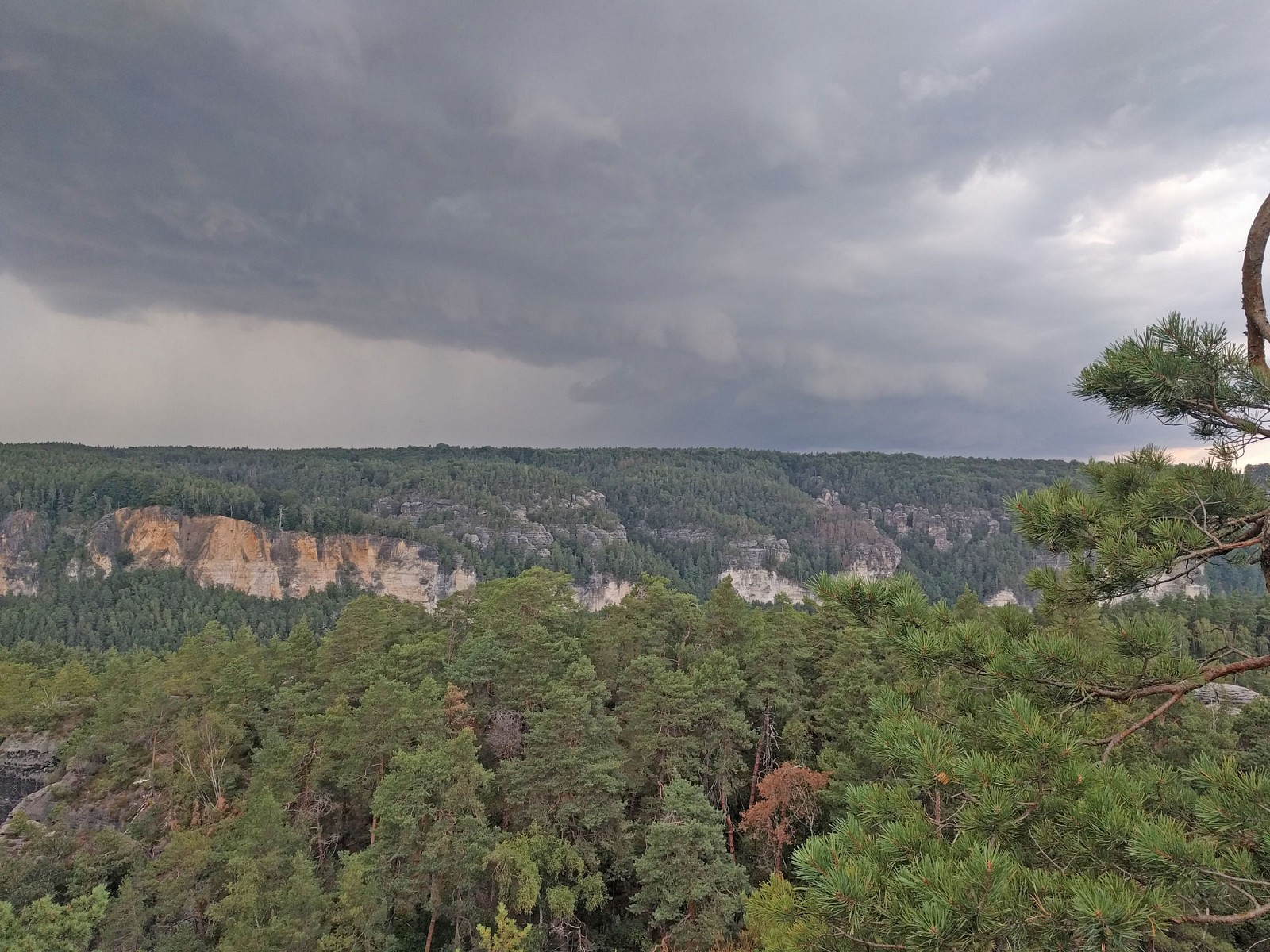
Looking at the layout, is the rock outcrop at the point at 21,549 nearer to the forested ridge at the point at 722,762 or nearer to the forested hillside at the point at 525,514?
the forested hillside at the point at 525,514

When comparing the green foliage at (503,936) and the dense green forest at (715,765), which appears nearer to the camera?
the dense green forest at (715,765)

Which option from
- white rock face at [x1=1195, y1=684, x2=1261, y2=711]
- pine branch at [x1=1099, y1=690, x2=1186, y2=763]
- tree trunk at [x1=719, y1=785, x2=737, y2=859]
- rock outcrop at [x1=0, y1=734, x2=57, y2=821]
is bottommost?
rock outcrop at [x1=0, y1=734, x2=57, y2=821]

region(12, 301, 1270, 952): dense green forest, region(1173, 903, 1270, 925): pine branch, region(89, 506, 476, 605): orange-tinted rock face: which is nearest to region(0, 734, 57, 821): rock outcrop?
region(12, 301, 1270, 952): dense green forest

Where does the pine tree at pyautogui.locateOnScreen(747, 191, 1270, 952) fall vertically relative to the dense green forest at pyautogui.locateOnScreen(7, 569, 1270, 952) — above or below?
above

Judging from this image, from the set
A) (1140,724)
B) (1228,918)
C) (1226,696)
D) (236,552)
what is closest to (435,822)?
(1140,724)

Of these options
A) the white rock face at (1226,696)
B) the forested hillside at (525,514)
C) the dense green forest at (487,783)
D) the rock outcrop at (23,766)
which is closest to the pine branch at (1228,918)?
the dense green forest at (487,783)

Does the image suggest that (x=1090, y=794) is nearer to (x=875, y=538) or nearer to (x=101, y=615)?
(x=101, y=615)

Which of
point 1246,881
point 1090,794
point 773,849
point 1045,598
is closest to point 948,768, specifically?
point 1090,794

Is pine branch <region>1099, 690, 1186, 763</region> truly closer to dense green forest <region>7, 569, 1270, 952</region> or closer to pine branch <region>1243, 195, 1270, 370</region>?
pine branch <region>1243, 195, 1270, 370</region>
